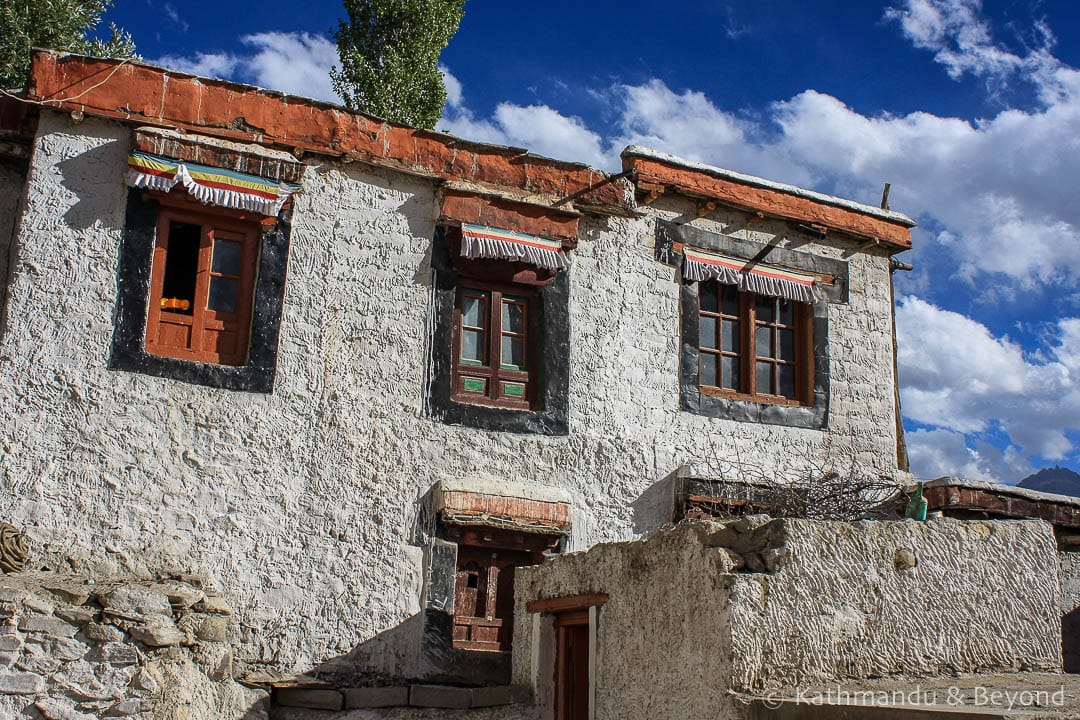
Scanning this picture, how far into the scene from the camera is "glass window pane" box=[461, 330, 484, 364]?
31.5ft

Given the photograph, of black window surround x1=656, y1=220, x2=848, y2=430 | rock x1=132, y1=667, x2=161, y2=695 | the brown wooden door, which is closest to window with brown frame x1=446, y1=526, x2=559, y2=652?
the brown wooden door

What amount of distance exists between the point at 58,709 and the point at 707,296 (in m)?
6.81

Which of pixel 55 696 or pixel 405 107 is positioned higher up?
pixel 405 107

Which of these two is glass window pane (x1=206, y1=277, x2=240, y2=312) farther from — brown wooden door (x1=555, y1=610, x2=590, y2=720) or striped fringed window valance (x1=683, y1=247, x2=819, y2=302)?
striped fringed window valance (x1=683, y1=247, x2=819, y2=302)

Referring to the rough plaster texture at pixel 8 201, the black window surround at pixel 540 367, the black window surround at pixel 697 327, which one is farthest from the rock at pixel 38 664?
the black window surround at pixel 697 327

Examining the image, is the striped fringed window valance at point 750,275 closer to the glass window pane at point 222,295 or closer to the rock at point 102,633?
the glass window pane at point 222,295

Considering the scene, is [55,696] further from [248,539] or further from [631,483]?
[631,483]

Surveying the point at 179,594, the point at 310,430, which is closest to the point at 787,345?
the point at 310,430

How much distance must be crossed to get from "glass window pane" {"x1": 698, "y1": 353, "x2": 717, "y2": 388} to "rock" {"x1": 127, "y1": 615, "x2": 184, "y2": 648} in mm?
5465

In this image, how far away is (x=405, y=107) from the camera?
52.1 ft

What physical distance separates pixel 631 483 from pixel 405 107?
8.29 m

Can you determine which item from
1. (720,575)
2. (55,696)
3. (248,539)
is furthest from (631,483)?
(55,696)

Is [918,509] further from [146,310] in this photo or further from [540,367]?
[146,310]

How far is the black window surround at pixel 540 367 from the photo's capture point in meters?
9.29
